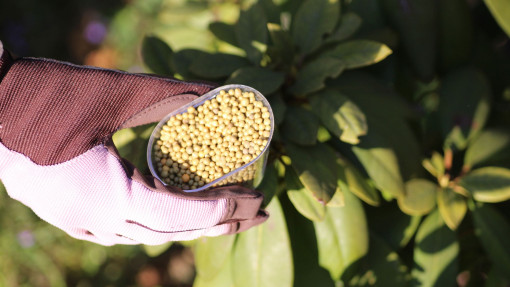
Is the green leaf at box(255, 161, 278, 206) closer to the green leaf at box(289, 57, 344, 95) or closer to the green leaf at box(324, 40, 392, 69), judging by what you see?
the green leaf at box(289, 57, 344, 95)

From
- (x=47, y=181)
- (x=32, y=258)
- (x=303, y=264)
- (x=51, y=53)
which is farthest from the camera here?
(x=51, y=53)

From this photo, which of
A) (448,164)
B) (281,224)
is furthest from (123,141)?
(448,164)

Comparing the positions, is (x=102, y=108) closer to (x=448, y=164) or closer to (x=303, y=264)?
(x=303, y=264)

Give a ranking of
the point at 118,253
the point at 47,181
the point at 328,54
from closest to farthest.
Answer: the point at 47,181 < the point at 328,54 < the point at 118,253

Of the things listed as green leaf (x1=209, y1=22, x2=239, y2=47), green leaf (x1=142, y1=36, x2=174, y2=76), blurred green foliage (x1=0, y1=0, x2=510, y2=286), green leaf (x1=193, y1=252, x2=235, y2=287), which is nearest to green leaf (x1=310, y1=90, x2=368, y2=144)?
blurred green foliage (x1=0, y1=0, x2=510, y2=286)

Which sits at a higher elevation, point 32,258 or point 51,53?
point 51,53

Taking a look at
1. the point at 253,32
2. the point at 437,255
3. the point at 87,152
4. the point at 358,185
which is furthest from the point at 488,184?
the point at 87,152
